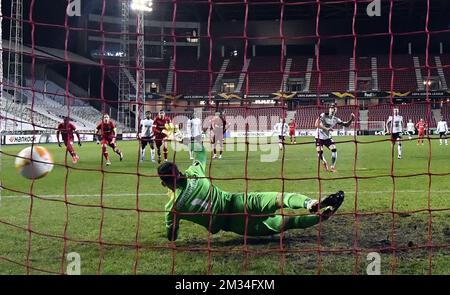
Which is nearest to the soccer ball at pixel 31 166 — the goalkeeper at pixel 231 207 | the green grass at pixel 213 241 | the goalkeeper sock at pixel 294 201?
the green grass at pixel 213 241

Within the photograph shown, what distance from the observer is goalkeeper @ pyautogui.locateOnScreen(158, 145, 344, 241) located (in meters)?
5.47

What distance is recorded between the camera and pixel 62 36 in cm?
4356

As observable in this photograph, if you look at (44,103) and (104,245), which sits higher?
(44,103)

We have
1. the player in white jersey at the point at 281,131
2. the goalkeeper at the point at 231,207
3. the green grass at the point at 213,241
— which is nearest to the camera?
the green grass at the point at 213,241

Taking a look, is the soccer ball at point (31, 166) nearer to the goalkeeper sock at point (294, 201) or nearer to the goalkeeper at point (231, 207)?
the goalkeeper at point (231, 207)

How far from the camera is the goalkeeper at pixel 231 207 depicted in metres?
5.47

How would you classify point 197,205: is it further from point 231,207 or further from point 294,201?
point 294,201

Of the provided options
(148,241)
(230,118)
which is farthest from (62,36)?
(148,241)

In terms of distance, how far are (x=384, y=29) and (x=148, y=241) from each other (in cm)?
4588

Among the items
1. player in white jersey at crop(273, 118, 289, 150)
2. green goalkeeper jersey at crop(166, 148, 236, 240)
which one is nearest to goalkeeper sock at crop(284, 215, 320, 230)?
green goalkeeper jersey at crop(166, 148, 236, 240)
